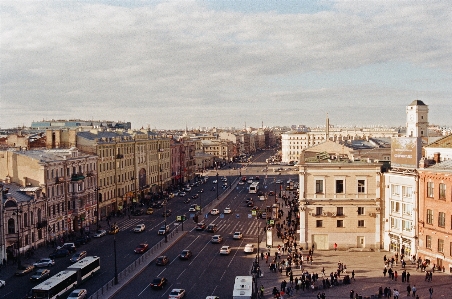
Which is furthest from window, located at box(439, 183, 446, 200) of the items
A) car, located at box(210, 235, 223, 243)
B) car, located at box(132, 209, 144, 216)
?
car, located at box(132, 209, 144, 216)

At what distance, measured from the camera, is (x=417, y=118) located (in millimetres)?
139875

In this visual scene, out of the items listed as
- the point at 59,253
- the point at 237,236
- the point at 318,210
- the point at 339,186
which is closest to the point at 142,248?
the point at 59,253

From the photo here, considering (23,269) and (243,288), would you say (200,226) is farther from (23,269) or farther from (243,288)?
(243,288)

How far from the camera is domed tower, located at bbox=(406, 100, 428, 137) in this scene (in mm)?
140000

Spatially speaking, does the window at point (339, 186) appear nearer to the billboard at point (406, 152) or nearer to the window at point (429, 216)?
the billboard at point (406, 152)

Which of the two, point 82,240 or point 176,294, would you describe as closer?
point 176,294

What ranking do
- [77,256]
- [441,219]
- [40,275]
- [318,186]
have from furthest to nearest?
[318,186] < [77,256] < [441,219] < [40,275]

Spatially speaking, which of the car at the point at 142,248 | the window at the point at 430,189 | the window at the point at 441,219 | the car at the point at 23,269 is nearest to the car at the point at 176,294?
the car at the point at 23,269

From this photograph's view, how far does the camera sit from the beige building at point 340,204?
60.0m

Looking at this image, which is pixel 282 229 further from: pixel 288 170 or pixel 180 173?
pixel 288 170

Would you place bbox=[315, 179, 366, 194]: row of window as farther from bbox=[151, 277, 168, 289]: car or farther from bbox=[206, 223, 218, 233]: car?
bbox=[151, 277, 168, 289]: car

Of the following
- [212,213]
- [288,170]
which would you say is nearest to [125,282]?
[212,213]

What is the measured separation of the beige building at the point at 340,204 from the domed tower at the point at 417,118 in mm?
86427

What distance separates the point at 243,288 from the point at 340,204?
75.9 ft
